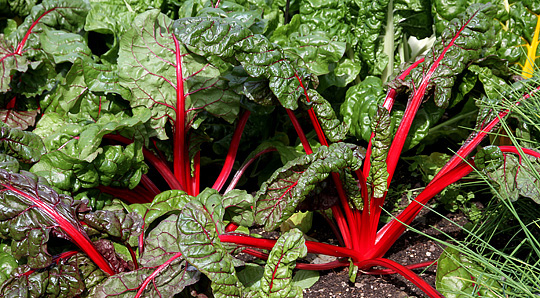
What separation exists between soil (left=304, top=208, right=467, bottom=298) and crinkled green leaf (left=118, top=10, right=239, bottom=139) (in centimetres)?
82

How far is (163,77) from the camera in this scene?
2.23 m

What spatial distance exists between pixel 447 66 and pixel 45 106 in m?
1.93

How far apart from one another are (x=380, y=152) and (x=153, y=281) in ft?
3.14

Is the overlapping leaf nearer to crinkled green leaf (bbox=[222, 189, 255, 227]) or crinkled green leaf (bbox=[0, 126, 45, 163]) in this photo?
crinkled green leaf (bbox=[222, 189, 255, 227])

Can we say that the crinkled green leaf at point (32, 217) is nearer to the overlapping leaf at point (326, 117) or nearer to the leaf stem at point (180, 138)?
the leaf stem at point (180, 138)

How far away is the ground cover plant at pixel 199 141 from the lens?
5.81 feet

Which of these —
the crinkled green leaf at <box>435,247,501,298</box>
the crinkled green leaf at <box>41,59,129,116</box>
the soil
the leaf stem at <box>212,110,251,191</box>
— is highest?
the crinkled green leaf at <box>41,59,129,116</box>

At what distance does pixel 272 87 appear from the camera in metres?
1.84

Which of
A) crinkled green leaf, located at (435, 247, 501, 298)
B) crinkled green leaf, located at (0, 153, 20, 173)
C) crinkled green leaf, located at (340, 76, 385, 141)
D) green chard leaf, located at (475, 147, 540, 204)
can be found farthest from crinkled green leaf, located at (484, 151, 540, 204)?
crinkled green leaf, located at (0, 153, 20, 173)

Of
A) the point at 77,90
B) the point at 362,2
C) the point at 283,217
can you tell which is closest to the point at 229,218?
the point at 283,217

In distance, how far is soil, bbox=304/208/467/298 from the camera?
6.32 ft

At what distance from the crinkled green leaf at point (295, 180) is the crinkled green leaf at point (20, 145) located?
0.97m

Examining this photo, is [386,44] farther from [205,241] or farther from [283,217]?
[205,241]

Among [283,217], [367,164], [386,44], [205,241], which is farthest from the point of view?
[386,44]
